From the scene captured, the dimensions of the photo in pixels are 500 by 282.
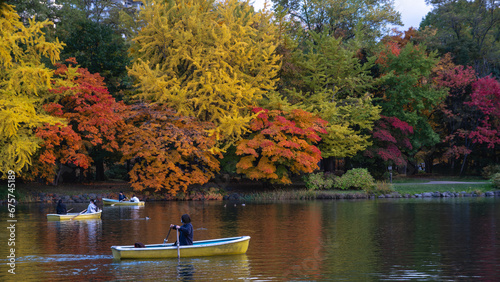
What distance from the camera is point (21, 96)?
37.5 metres

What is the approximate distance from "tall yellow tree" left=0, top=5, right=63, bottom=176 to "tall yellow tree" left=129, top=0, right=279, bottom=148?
648cm

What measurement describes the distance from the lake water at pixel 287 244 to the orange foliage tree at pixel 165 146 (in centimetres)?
794

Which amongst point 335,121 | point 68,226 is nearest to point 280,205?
point 335,121

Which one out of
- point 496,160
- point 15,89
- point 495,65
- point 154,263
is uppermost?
point 495,65

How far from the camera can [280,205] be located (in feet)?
118

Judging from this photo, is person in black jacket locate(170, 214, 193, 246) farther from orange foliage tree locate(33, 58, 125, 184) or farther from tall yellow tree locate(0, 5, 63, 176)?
orange foliage tree locate(33, 58, 125, 184)

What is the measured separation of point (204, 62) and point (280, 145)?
8506 mm

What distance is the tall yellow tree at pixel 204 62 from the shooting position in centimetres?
4094

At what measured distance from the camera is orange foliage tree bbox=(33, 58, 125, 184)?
1526 inches

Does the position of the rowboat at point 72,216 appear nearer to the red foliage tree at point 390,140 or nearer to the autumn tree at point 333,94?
the autumn tree at point 333,94

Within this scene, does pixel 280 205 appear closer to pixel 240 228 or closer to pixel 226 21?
pixel 240 228

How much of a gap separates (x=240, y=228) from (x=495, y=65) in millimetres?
45410

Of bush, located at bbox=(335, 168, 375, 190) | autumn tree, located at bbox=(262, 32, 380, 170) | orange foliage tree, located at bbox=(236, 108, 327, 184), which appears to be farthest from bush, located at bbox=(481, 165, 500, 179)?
orange foliage tree, located at bbox=(236, 108, 327, 184)

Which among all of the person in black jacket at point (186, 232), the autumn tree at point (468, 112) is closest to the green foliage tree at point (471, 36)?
the autumn tree at point (468, 112)
